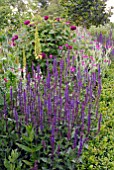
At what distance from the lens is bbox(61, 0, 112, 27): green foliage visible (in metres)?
11.2

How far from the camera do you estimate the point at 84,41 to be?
5.17 meters

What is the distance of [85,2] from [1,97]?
9268 millimetres

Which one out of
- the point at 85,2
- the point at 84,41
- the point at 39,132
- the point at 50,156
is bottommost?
the point at 50,156

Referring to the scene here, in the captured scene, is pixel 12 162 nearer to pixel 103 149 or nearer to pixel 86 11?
pixel 103 149

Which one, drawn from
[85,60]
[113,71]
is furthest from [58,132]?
[113,71]

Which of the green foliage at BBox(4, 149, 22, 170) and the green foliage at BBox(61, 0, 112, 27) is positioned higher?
the green foliage at BBox(61, 0, 112, 27)

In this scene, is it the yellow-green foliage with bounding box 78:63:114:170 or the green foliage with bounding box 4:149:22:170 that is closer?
the green foliage with bounding box 4:149:22:170

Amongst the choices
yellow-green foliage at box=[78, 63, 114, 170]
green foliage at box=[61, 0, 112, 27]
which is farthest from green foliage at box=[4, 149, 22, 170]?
green foliage at box=[61, 0, 112, 27]

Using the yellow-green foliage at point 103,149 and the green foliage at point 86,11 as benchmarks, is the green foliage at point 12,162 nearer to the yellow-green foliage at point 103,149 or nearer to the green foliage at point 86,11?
the yellow-green foliage at point 103,149

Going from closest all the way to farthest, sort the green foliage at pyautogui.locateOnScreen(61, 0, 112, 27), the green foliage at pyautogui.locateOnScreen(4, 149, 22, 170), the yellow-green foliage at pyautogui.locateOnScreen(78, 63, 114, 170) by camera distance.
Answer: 1. the green foliage at pyautogui.locateOnScreen(4, 149, 22, 170)
2. the yellow-green foliage at pyautogui.locateOnScreen(78, 63, 114, 170)
3. the green foliage at pyautogui.locateOnScreen(61, 0, 112, 27)

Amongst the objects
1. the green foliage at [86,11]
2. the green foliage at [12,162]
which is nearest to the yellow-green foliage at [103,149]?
the green foliage at [12,162]

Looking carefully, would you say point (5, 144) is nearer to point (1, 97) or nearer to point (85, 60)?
point (1, 97)

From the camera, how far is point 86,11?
37.3ft

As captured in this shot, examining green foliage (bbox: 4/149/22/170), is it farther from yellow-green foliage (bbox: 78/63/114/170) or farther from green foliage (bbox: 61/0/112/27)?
green foliage (bbox: 61/0/112/27)
